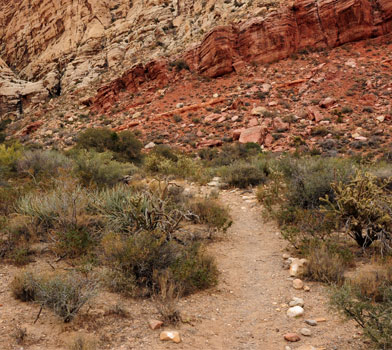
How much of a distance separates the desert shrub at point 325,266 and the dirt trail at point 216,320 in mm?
161

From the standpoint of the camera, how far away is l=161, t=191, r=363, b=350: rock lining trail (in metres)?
2.93

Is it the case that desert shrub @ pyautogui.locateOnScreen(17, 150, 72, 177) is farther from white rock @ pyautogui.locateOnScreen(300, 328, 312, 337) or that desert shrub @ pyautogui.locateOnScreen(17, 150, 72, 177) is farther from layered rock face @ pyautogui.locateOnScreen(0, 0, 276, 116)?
layered rock face @ pyautogui.locateOnScreen(0, 0, 276, 116)

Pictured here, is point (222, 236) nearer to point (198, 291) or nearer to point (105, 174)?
point (198, 291)

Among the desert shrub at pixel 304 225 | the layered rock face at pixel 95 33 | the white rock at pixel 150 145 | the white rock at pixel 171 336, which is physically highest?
the layered rock face at pixel 95 33

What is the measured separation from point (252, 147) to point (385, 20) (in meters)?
20.5

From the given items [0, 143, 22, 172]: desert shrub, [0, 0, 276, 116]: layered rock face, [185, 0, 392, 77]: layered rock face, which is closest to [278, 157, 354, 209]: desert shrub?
[0, 143, 22, 172]: desert shrub

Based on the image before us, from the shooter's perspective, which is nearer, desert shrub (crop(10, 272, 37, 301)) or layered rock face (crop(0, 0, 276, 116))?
desert shrub (crop(10, 272, 37, 301))

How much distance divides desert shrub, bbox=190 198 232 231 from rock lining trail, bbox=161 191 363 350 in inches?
21.4

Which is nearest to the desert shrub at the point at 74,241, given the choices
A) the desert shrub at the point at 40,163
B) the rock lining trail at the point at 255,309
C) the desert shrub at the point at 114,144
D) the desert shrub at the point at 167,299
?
the desert shrub at the point at 167,299

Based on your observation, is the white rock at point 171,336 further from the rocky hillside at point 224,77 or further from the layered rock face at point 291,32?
the layered rock face at point 291,32

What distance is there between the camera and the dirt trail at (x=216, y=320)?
286 cm

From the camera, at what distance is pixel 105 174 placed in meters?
8.70

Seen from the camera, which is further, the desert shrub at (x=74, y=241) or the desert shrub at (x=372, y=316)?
the desert shrub at (x=74, y=241)

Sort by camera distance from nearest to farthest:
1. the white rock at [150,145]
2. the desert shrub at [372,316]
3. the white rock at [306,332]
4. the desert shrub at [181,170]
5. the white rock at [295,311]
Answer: the desert shrub at [372,316] → the white rock at [306,332] → the white rock at [295,311] → the desert shrub at [181,170] → the white rock at [150,145]
